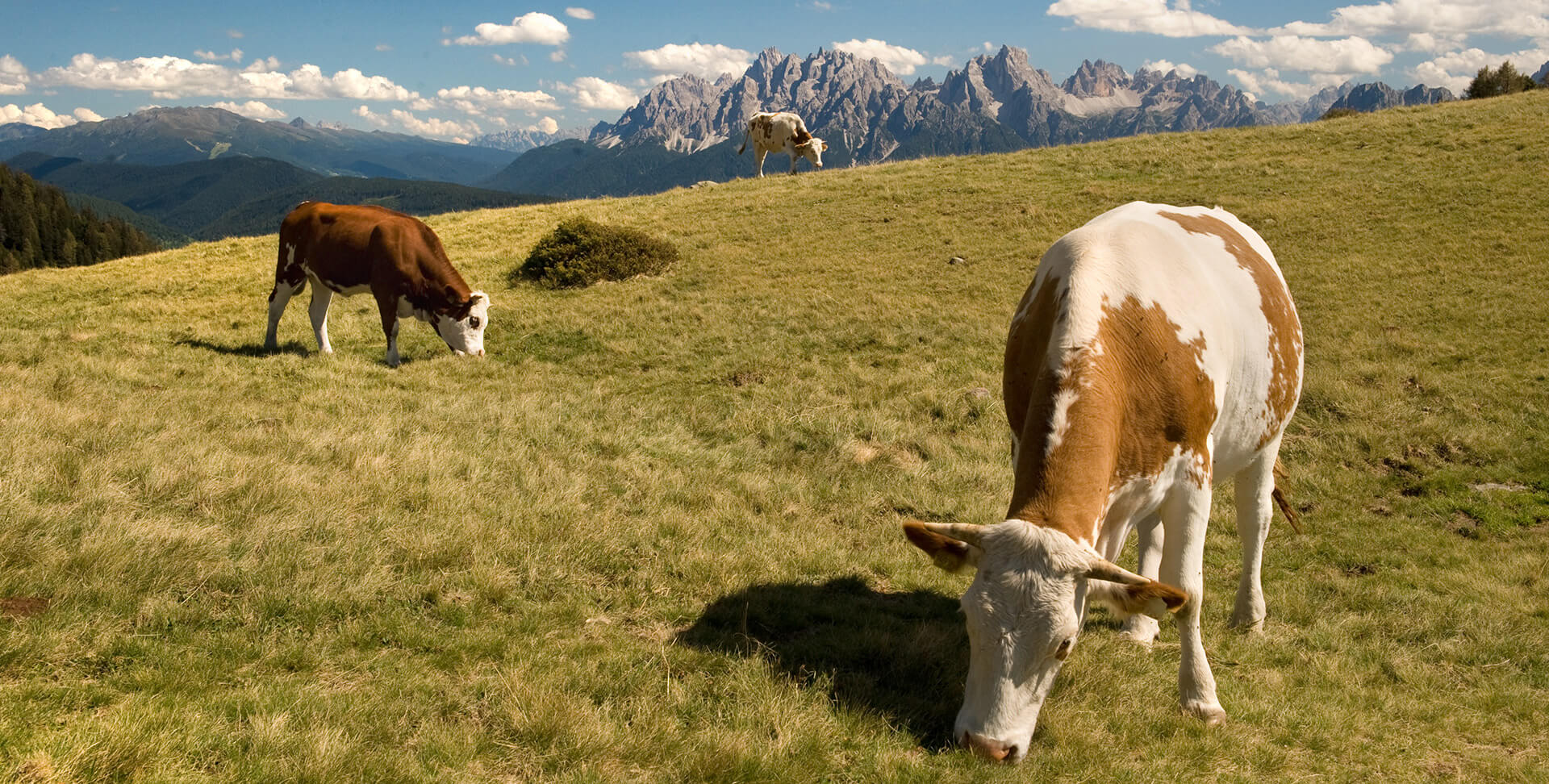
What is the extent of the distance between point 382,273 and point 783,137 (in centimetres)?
2412

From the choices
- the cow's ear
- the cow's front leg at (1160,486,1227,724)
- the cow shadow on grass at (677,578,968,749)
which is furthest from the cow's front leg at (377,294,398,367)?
the cow's front leg at (1160,486,1227,724)

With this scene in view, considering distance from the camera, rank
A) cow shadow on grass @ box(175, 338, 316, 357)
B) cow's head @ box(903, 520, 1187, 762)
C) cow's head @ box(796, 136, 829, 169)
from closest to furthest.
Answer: cow's head @ box(903, 520, 1187, 762) → cow shadow on grass @ box(175, 338, 316, 357) → cow's head @ box(796, 136, 829, 169)

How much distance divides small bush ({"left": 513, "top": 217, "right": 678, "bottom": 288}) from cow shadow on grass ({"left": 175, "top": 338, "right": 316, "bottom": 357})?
7077mm

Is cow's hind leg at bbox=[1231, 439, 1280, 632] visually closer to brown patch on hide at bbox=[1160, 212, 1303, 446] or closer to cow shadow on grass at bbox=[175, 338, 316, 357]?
brown patch on hide at bbox=[1160, 212, 1303, 446]

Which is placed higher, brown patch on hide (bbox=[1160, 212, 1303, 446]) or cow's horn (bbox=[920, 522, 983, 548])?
brown patch on hide (bbox=[1160, 212, 1303, 446])

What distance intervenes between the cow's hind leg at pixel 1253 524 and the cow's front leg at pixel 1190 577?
1.64 meters

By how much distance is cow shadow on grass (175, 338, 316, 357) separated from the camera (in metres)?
14.6

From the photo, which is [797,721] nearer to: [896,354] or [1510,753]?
[1510,753]

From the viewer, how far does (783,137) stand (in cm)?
3572

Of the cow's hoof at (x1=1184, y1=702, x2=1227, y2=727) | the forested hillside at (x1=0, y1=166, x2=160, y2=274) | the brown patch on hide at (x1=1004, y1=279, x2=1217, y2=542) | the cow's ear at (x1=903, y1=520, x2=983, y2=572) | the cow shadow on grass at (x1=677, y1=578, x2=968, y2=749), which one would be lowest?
the cow's hoof at (x1=1184, y1=702, x2=1227, y2=727)

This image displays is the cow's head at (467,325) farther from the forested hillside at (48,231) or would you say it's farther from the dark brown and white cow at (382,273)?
the forested hillside at (48,231)

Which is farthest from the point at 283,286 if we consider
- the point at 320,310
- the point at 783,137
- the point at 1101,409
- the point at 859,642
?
the point at 783,137

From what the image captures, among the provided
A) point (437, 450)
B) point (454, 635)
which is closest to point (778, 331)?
point (437, 450)

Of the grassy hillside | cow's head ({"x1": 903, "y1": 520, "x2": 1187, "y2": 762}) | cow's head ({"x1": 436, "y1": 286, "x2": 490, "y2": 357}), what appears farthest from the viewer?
cow's head ({"x1": 436, "y1": 286, "x2": 490, "y2": 357})
